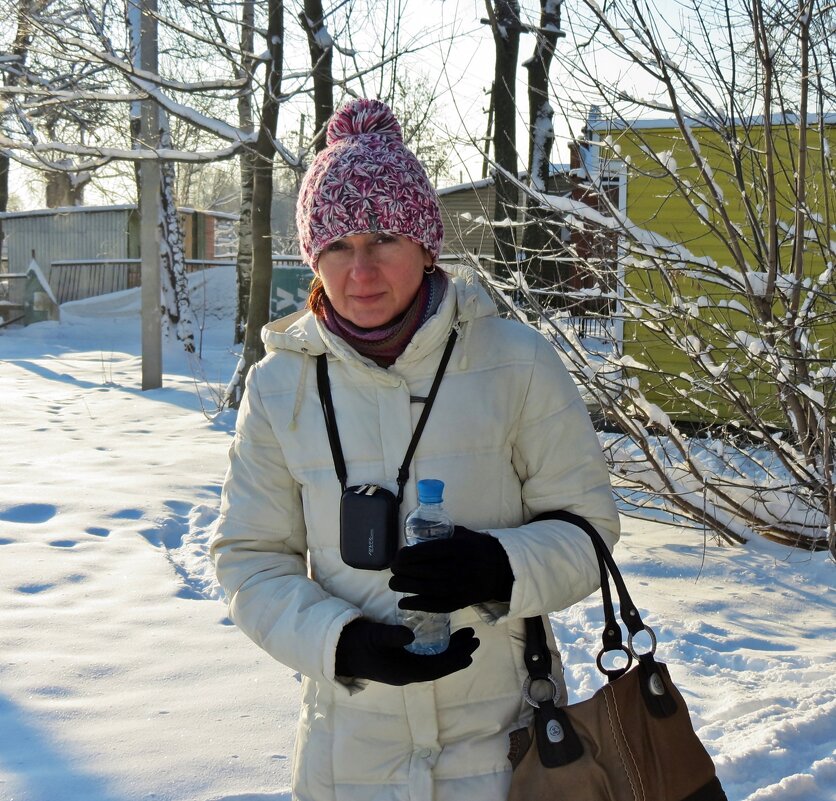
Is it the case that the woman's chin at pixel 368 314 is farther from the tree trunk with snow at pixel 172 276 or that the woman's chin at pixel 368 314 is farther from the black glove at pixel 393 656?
the tree trunk with snow at pixel 172 276

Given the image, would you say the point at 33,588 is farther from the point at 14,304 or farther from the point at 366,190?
the point at 14,304

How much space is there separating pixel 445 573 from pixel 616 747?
0.40 metres

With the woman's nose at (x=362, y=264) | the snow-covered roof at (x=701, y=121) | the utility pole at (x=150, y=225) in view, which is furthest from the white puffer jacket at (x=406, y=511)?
the utility pole at (x=150, y=225)

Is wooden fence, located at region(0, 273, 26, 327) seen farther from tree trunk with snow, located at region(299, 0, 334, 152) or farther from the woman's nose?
the woman's nose

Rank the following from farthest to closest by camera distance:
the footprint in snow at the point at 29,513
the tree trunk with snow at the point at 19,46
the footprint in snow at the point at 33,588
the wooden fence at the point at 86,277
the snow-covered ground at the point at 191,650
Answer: the wooden fence at the point at 86,277 < the tree trunk with snow at the point at 19,46 < the footprint in snow at the point at 29,513 < the footprint in snow at the point at 33,588 < the snow-covered ground at the point at 191,650

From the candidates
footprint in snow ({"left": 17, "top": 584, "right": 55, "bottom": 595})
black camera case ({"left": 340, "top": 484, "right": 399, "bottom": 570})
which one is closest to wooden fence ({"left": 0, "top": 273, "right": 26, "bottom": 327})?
footprint in snow ({"left": 17, "top": 584, "right": 55, "bottom": 595})

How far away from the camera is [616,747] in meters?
1.53

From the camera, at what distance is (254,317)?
10094mm

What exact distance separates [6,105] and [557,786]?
1177cm

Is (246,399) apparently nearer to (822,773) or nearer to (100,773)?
(100,773)

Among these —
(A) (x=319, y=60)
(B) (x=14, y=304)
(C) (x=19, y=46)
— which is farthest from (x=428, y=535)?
(B) (x=14, y=304)

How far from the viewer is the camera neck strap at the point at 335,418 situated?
1656 millimetres

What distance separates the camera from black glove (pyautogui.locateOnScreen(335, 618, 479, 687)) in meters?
1.47

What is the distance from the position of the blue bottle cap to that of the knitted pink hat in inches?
20.3
